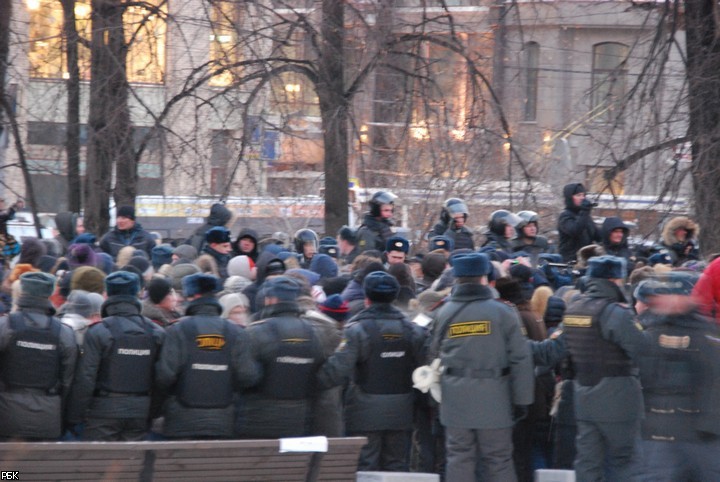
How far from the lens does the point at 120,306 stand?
22.5 feet

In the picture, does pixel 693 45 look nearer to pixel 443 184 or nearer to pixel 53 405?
pixel 443 184

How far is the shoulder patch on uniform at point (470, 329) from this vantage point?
7034 millimetres

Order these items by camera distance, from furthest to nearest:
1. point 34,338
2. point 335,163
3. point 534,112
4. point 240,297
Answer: point 534,112, point 335,163, point 240,297, point 34,338

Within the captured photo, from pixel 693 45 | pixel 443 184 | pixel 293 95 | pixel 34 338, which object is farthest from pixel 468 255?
pixel 443 184

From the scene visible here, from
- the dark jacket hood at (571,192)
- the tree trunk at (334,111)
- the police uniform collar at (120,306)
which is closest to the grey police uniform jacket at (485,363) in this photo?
the police uniform collar at (120,306)

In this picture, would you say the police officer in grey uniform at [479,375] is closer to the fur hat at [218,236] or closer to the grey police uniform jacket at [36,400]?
the grey police uniform jacket at [36,400]

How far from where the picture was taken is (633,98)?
13.8m

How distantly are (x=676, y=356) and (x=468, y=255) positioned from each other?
163 centimetres

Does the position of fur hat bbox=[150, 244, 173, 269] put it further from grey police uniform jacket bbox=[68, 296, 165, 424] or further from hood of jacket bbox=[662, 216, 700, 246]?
hood of jacket bbox=[662, 216, 700, 246]

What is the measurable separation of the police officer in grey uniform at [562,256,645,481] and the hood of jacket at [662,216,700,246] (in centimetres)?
516

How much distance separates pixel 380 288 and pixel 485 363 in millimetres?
887

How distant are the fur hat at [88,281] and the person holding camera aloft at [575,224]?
6.53 metres

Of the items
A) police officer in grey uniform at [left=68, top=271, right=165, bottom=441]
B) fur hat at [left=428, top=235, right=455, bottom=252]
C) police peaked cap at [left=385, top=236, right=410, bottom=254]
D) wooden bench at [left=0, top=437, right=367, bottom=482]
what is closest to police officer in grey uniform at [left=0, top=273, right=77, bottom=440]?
police officer in grey uniform at [left=68, top=271, right=165, bottom=441]

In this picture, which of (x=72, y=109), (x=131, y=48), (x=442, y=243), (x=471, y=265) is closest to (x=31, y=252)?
(x=442, y=243)
